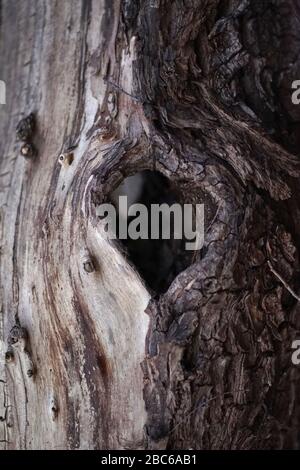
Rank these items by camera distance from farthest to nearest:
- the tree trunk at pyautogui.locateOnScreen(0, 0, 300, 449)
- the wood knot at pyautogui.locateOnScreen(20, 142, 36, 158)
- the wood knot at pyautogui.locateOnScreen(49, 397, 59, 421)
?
1. the wood knot at pyautogui.locateOnScreen(20, 142, 36, 158)
2. the wood knot at pyautogui.locateOnScreen(49, 397, 59, 421)
3. the tree trunk at pyautogui.locateOnScreen(0, 0, 300, 449)

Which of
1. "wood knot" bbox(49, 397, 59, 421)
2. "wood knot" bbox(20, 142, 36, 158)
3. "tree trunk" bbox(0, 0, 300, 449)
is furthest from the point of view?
"wood knot" bbox(20, 142, 36, 158)

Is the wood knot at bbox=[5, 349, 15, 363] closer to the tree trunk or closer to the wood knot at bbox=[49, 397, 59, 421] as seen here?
the tree trunk

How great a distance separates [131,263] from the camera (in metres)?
1.16

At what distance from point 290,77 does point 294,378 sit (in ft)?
2.12

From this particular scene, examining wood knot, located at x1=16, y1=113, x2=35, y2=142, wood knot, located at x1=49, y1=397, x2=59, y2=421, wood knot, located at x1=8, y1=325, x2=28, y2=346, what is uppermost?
wood knot, located at x1=16, y1=113, x2=35, y2=142

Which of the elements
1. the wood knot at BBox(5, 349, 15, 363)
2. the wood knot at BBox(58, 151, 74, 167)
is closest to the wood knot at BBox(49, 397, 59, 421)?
the wood knot at BBox(5, 349, 15, 363)

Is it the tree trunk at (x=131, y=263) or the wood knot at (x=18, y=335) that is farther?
the wood knot at (x=18, y=335)

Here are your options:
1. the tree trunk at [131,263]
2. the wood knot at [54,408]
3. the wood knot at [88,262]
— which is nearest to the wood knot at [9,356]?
the tree trunk at [131,263]

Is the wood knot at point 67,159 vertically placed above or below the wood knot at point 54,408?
above

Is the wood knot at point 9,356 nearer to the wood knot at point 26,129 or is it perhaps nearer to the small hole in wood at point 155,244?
the small hole in wood at point 155,244

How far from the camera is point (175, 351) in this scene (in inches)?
44.8

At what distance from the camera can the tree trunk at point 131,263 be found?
46.1 inches

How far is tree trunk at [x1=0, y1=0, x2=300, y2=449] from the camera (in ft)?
3.84

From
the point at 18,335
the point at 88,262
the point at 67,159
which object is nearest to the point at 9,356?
the point at 18,335
